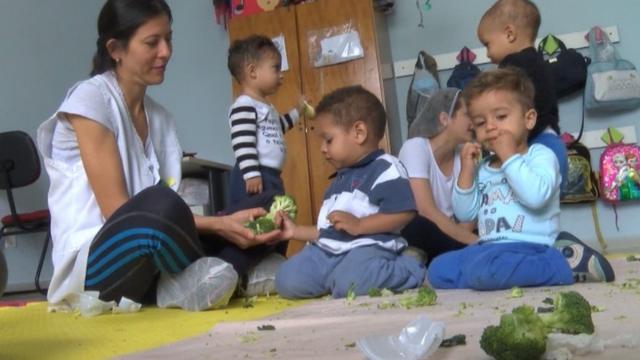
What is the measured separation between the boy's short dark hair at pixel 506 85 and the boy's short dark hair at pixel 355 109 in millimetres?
276

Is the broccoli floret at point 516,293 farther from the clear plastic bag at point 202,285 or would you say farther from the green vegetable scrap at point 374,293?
the clear plastic bag at point 202,285

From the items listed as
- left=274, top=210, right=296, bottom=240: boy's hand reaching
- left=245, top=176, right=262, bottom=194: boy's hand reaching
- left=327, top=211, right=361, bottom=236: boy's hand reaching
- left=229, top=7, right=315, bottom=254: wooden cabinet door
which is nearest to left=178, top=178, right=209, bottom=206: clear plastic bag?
left=229, top=7, right=315, bottom=254: wooden cabinet door

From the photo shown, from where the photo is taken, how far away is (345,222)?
162 centimetres

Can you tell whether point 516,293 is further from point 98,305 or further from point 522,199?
point 98,305

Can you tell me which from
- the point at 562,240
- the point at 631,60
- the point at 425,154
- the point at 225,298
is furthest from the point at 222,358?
the point at 631,60

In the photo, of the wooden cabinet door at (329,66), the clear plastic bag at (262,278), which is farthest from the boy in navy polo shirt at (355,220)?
the wooden cabinet door at (329,66)

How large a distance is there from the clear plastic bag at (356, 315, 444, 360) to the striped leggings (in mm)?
788

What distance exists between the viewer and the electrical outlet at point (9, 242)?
374 centimetres

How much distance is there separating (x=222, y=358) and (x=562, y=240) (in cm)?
94

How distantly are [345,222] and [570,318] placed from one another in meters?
0.89

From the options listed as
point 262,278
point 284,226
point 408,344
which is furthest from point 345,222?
point 408,344

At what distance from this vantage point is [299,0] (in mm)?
3826

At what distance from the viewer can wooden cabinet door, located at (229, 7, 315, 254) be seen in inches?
147

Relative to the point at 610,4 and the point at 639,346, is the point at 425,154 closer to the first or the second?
the point at 639,346
